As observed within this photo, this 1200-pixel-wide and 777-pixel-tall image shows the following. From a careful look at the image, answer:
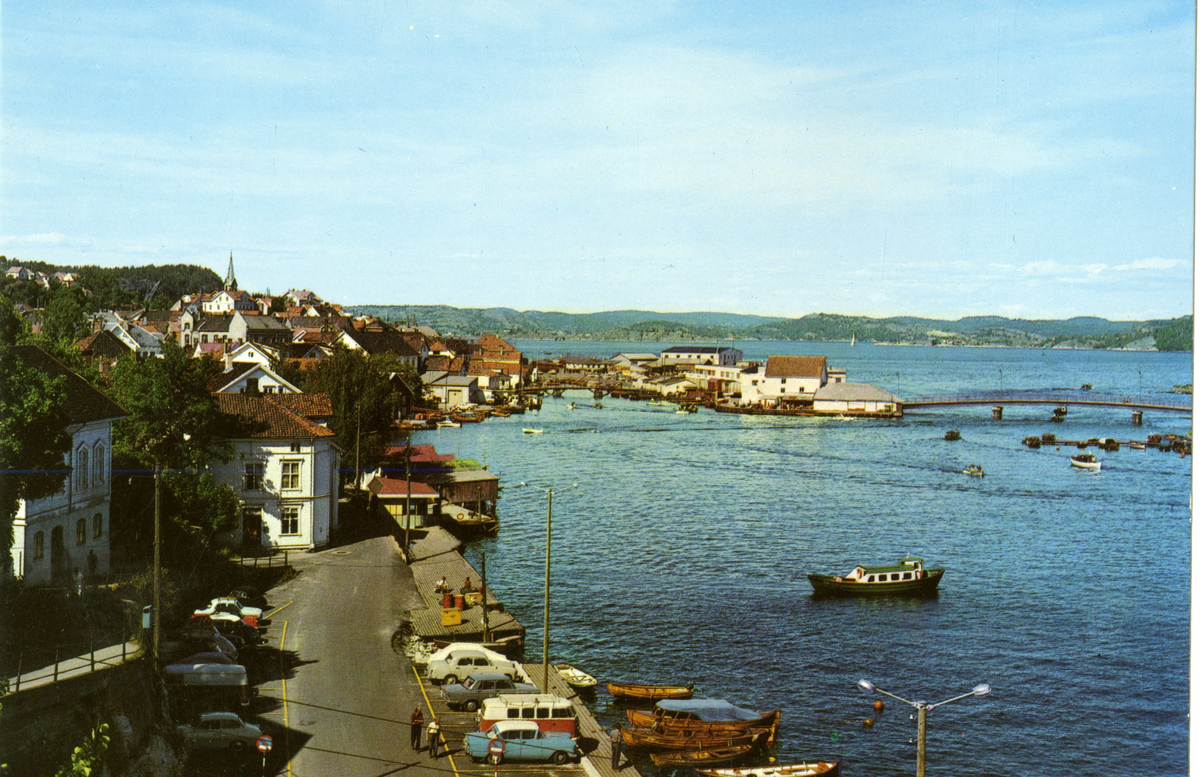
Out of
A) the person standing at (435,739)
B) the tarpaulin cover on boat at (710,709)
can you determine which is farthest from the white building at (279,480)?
the person standing at (435,739)

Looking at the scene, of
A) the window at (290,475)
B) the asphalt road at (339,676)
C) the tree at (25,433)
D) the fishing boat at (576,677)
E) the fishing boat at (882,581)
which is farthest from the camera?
the fishing boat at (882,581)

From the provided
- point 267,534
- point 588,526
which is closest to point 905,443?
point 588,526

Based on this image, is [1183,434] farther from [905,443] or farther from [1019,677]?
[1019,677]

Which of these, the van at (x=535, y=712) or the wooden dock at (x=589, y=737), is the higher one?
the van at (x=535, y=712)

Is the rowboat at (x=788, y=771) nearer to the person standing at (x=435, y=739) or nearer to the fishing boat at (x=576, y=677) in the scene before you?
the fishing boat at (x=576, y=677)

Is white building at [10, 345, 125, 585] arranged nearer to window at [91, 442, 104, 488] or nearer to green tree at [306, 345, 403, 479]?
window at [91, 442, 104, 488]

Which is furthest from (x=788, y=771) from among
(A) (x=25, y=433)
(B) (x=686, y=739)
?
(A) (x=25, y=433)

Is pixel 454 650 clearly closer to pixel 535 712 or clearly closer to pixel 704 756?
pixel 535 712
